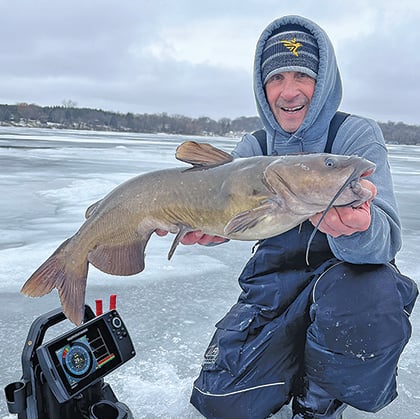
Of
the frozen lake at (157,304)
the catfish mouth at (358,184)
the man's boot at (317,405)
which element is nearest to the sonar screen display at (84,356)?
the frozen lake at (157,304)

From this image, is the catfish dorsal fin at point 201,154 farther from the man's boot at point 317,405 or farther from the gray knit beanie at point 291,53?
the man's boot at point 317,405

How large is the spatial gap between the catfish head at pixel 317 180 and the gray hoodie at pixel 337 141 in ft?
0.82

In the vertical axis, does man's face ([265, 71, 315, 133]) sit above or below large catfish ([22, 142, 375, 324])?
above

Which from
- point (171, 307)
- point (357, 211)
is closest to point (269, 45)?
point (357, 211)

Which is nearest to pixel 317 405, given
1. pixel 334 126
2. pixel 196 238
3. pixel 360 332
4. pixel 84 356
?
pixel 360 332

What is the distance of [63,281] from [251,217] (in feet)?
2.59

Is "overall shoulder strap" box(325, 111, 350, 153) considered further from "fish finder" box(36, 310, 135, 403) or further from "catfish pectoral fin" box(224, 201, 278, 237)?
"fish finder" box(36, 310, 135, 403)

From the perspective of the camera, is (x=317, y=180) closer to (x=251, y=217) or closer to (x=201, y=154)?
(x=251, y=217)

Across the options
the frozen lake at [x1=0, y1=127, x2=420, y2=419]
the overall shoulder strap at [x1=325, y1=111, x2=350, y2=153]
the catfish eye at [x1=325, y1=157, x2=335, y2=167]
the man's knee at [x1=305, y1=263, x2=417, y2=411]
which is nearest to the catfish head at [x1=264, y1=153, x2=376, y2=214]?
the catfish eye at [x1=325, y1=157, x2=335, y2=167]

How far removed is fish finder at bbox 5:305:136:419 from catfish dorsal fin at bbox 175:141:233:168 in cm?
66

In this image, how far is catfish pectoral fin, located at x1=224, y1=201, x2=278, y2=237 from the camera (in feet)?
5.40

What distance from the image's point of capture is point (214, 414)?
199cm

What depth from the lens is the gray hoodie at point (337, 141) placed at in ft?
5.78

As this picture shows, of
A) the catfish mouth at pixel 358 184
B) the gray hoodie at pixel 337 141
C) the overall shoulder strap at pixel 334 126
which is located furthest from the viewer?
the overall shoulder strap at pixel 334 126
